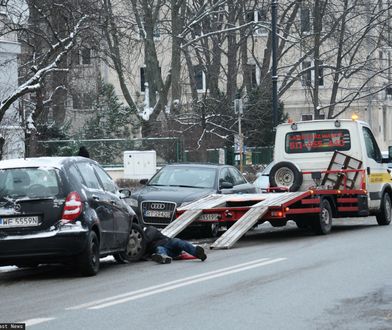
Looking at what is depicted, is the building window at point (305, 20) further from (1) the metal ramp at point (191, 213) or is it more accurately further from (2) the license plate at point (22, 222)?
(2) the license plate at point (22, 222)

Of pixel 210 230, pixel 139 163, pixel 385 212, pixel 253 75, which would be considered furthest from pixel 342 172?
pixel 253 75

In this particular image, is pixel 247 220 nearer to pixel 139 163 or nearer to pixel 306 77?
pixel 139 163

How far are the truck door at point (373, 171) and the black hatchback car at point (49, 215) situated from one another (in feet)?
29.7

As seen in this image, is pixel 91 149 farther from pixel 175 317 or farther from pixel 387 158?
pixel 175 317

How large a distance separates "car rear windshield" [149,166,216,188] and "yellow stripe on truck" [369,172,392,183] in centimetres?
347

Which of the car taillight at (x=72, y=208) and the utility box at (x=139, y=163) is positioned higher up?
the utility box at (x=139, y=163)

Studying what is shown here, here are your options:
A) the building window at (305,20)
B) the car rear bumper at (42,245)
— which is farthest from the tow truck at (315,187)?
the building window at (305,20)

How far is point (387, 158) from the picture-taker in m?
22.3

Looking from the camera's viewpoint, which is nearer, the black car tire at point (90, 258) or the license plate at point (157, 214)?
the black car tire at point (90, 258)

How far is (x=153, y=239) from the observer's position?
15.1 m

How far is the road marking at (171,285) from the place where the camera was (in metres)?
10.5

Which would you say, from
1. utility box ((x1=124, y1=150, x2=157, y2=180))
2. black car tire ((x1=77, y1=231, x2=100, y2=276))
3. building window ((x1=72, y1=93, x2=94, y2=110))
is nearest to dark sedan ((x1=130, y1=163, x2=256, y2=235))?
black car tire ((x1=77, y1=231, x2=100, y2=276))

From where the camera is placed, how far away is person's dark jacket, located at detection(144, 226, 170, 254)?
15055 millimetres

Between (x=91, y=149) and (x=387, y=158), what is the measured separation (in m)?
18.2
